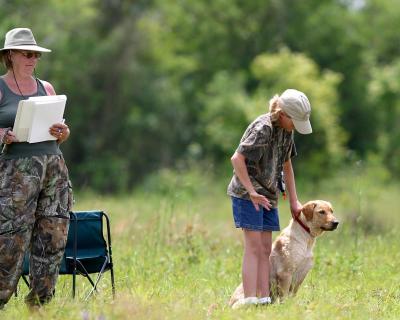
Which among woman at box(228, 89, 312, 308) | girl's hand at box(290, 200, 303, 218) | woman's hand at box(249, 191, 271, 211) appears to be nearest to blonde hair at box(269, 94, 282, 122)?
woman at box(228, 89, 312, 308)

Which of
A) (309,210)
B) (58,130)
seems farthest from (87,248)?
(309,210)

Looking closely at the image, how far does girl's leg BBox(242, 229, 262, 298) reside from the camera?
279 inches

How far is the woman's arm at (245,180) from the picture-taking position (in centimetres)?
691

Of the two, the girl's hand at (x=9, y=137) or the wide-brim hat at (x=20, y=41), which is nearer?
the girl's hand at (x=9, y=137)

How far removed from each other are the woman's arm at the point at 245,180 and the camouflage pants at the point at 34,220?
3.89ft

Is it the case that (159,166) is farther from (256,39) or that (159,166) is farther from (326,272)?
(326,272)

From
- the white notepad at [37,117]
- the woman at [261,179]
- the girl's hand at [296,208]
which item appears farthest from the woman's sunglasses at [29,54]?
the girl's hand at [296,208]

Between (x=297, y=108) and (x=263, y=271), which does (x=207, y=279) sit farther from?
(x=297, y=108)

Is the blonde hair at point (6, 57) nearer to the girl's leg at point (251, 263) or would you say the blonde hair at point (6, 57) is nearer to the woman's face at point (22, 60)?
the woman's face at point (22, 60)

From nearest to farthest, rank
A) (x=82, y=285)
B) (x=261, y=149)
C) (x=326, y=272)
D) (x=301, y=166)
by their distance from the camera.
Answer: (x=261, y=149) < (x=82, y=285) < (x=326, y=272) < (x=301, y=166)

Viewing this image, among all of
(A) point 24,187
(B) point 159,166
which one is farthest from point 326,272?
(B) point 159,166

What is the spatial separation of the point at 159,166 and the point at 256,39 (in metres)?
6.64

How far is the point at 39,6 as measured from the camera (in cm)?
3103

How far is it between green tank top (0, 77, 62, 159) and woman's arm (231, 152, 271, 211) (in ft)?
4.36
